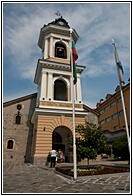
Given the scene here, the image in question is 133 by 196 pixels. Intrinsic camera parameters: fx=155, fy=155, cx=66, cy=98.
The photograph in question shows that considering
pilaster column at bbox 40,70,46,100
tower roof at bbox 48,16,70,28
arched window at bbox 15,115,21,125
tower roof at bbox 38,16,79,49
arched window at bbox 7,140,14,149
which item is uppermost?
tower roof at bbox 48,16,70,28

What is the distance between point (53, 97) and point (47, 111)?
2245mm

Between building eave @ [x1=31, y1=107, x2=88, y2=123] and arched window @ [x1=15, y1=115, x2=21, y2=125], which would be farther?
arched window @ [x1=15, y1=115, x2=21, y2=125]

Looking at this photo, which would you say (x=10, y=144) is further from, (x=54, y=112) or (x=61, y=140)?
(x=54, y=112)

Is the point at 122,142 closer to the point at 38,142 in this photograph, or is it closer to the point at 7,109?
the point at 38,142

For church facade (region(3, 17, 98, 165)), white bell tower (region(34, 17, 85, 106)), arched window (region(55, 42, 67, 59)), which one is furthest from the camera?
arched window (region(55, 42, 67, 59))

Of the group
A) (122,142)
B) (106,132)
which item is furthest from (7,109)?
(106,132)

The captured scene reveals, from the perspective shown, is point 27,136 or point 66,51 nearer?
point 27,136

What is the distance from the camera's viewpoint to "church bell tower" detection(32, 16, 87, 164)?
15812 mm

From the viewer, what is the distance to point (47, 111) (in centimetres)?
1652

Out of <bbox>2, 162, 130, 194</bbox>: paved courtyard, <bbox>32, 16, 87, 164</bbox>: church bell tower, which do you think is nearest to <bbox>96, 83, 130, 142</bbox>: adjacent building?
<bbox>32, 16, 87, 164</bbox>: church bell tower

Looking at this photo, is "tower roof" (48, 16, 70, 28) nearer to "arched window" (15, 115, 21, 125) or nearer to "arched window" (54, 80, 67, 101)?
"arched window" (54, 80, 67, 101)

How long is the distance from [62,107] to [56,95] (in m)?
3.84

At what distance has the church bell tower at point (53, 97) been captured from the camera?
51.9ft

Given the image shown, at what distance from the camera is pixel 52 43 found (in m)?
20.5
